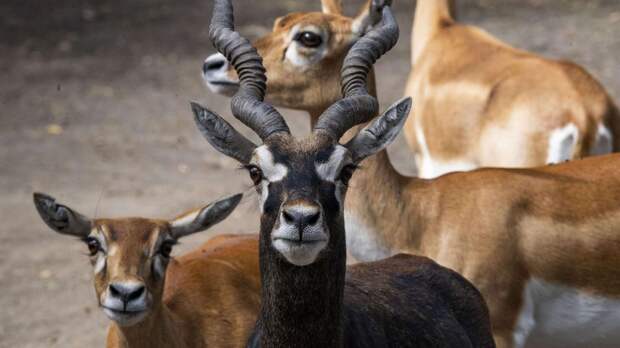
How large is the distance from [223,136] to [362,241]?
1.98 meters

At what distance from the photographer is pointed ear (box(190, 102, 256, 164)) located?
4.25 metres

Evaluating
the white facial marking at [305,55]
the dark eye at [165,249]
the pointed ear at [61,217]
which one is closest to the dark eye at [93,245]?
the pointed ear at [61,217]

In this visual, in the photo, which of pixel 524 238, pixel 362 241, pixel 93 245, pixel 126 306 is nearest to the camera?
pixel 126 306

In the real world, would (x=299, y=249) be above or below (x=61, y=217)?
above

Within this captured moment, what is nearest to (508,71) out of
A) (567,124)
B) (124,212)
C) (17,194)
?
(567,124)

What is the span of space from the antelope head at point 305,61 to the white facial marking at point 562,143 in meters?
1.63

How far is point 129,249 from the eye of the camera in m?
4.89

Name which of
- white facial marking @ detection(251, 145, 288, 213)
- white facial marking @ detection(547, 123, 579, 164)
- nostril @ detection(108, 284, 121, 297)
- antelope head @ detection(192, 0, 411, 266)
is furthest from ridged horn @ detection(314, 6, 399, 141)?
white facial marking @ detection(547, 123, 579, 164)

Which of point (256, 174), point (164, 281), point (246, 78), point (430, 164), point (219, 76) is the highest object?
point (246, 78)

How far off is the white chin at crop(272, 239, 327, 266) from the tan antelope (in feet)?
7.50

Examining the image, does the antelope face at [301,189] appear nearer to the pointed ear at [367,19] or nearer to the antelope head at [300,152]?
the antelope head at [300,152]

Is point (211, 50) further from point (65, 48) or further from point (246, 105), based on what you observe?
point (246, 105)

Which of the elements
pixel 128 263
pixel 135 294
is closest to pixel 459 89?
pixel 128 263

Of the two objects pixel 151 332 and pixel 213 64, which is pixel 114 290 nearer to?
pixel 151 332
